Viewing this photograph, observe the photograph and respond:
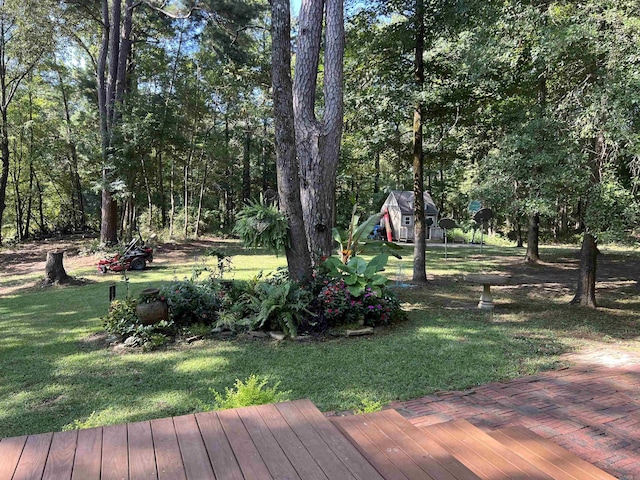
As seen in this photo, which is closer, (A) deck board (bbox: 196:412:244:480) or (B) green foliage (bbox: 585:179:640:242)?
(A) deck board (bbox: 196:412:244:480)

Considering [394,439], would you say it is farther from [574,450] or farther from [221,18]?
[221,18]

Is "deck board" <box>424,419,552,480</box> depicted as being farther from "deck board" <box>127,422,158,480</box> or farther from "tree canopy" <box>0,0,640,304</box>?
"tree canopy" <box>0,0,640,304</box>

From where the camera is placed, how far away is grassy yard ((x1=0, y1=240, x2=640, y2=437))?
11.9 feet

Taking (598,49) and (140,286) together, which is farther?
(140,286)

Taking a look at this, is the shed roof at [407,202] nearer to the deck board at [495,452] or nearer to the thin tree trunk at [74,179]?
the thin tree trunk at [74,179]

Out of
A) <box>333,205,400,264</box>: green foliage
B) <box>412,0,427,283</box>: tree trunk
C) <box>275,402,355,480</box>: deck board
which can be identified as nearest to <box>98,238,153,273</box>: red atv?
<box>333,205,400,264</box>: green foliage

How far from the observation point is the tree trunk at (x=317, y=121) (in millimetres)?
6488

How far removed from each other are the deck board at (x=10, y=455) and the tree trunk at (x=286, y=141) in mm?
4378

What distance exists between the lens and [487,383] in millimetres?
3857

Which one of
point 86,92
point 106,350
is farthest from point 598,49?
point 86,92

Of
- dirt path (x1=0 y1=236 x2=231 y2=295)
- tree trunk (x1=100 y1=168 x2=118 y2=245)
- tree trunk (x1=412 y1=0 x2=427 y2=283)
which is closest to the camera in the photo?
tree trunk (x1=412 y1=0 x2=427 y2=283)

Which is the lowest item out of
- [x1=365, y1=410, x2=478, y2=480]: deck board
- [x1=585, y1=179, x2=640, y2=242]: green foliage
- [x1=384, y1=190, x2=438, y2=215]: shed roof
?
[x1=365, y1=410, x2=478, y2=480]: deck board

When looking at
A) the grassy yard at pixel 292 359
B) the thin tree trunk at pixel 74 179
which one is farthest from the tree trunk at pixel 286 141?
the thin tree trunk at pixel 74 179

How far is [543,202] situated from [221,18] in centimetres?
1262
